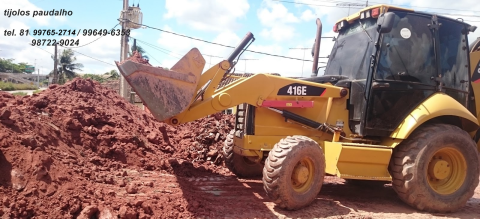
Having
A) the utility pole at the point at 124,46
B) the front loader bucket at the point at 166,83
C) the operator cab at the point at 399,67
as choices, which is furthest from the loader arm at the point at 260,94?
the utility pole at the point at 124,46

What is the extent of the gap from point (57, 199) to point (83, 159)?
164 centimetres

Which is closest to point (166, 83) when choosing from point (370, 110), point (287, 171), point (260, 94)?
point (260, 94)

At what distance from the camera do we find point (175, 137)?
9.03 meters

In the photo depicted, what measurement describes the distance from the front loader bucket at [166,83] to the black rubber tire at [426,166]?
298 cm

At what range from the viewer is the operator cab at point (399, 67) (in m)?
5.36

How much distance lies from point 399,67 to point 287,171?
2333mm

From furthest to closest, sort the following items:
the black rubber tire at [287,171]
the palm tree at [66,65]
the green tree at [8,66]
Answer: the green tree at [8,66]
the palm tree at [66,65]
the black rubber tire at [287,171]

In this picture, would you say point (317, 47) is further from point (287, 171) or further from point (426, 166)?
point (287, 171)

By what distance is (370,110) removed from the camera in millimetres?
5367

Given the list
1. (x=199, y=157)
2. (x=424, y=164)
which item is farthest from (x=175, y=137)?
(x=424, y=164)

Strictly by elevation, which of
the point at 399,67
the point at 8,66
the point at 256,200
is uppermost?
the point at 8,66

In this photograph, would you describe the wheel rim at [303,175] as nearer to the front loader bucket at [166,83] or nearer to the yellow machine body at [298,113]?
the yellow machine body at [298,113]

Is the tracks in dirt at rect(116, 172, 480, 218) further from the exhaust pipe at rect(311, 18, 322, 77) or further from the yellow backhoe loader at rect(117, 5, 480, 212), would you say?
the exhaust pipe at rect(311, 18, 322, 77)

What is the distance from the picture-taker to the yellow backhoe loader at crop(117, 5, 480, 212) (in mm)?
4867
